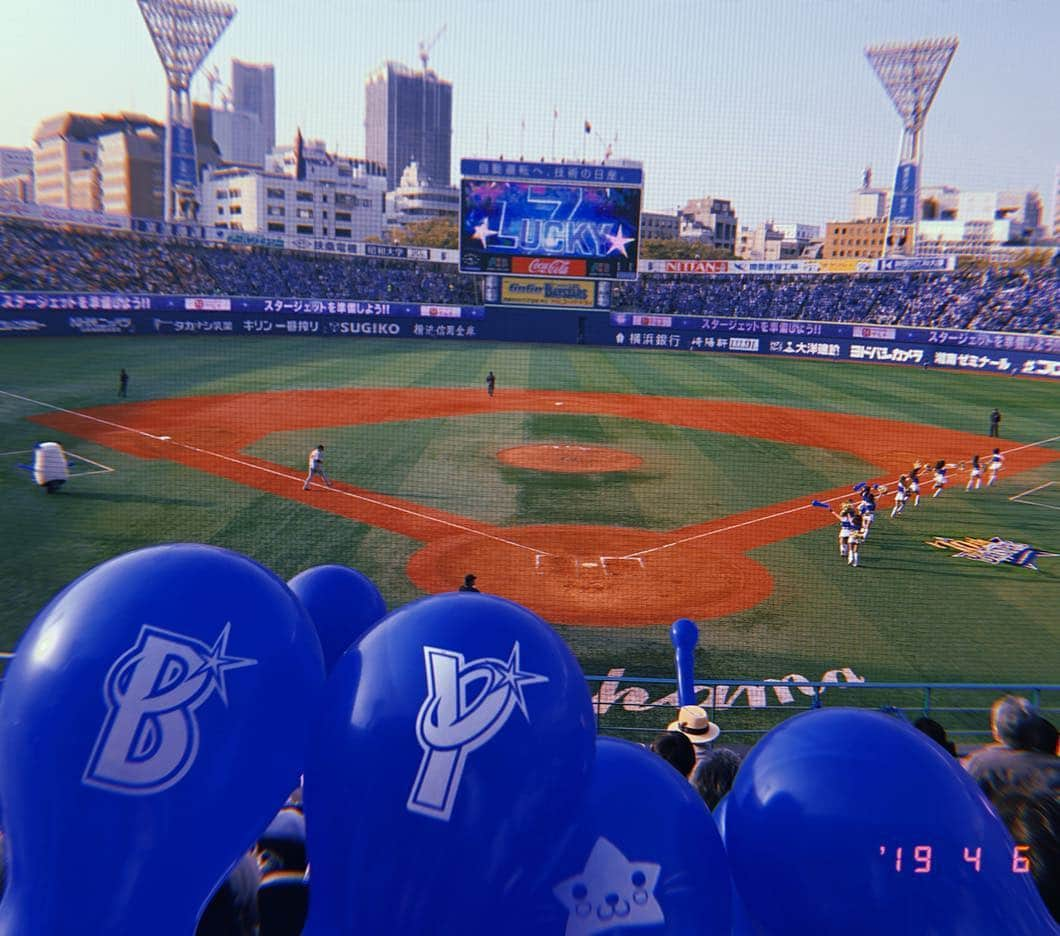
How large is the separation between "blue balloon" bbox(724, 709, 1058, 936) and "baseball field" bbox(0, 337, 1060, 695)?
24.6 feet

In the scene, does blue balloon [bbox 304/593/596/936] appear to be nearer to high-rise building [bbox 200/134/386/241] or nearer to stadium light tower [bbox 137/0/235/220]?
stadium light tower [bbox 137/0/235/220]

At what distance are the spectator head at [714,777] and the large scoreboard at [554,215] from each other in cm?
3914

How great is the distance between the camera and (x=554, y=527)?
14891 mm

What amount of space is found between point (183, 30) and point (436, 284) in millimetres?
18726

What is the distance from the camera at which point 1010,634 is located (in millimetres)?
10969

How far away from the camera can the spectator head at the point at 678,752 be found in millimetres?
3854

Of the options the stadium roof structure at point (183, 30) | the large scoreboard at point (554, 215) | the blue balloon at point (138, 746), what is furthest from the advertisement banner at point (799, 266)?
the blue balloon at point (138, 746)

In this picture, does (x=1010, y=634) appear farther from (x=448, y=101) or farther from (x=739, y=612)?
(x=448, y=101)

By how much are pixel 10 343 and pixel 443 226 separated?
2380 inches

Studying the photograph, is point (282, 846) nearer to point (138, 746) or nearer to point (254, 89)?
point (138, 746)

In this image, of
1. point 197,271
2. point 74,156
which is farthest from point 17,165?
point 197,271

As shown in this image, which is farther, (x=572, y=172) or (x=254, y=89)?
(x=254, y=89)

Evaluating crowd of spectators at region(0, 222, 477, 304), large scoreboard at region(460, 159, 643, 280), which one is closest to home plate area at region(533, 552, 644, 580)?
large scoreboard at region(460, 159, 643, 280)

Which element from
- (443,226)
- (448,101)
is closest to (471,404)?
(443,226)
